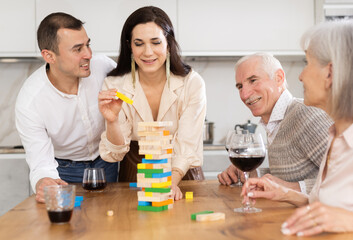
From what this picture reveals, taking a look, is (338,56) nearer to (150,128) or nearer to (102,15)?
(150,128)

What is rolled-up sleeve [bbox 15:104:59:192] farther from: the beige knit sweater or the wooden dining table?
the beige knit sweater

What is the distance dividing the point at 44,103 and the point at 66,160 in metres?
0.43

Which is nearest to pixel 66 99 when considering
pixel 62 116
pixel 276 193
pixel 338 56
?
pixel 62 116

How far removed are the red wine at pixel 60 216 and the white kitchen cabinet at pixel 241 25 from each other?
3.14 meters

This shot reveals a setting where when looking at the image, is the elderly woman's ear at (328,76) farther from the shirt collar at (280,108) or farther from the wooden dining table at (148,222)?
the shirt collar at (280,108)

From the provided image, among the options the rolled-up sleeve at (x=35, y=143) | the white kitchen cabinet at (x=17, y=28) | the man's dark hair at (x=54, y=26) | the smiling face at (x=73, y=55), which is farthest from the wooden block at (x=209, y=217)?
the white kitchen cabinet at (x=17, y=28)

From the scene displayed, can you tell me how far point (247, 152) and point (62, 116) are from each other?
5.35 feet

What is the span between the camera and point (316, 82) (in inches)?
58.2

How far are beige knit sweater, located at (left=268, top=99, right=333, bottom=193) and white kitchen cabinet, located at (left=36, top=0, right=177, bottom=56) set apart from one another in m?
2.49

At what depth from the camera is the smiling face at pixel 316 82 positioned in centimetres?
145

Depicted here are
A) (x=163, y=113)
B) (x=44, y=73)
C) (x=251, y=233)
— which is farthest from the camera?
(x=44, y=73)

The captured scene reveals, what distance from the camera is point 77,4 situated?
4367 mm

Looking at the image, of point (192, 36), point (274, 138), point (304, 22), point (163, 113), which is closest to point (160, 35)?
point (163, 113)

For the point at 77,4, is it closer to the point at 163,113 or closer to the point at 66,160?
the point at 66,160
